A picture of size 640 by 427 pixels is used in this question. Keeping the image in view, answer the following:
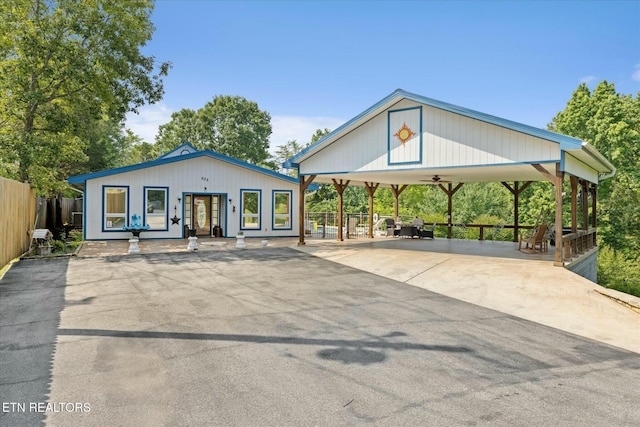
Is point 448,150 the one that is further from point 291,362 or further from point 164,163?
point 164,163

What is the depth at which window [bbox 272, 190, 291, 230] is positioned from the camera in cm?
1961

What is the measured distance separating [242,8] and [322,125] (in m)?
27.6

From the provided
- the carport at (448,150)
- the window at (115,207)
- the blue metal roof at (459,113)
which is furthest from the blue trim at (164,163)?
the blue metal roof at (459,113)

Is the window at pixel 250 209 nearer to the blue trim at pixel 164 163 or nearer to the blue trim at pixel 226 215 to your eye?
the blue trim at pixel 226 215

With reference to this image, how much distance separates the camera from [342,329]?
543 cm

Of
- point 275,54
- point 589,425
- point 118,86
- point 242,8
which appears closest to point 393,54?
point 275,54

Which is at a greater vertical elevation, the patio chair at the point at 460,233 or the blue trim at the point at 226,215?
the blue trim at the point at 226,215

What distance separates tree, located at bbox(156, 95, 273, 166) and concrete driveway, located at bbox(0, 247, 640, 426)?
1508 inches

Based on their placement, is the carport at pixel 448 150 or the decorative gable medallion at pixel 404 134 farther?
the decorative gable medallion at pixel 404 134

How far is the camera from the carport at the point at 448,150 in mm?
10258

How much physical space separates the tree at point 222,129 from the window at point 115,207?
28.0 m

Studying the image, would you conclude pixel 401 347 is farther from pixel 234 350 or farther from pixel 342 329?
pixel 234 350

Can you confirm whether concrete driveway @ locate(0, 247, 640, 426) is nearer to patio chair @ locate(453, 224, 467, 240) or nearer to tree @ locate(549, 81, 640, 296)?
patio chair @ locate(453, 224, 467, 240)

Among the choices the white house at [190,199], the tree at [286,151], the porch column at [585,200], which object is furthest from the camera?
the tree at [286,151]
